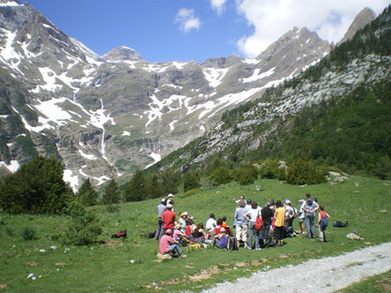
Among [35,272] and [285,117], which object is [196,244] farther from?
[285,117]

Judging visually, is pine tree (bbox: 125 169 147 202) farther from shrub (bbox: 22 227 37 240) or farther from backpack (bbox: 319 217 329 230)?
backpack (bbox: 319 217 329 230)

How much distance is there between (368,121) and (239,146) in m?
64.2

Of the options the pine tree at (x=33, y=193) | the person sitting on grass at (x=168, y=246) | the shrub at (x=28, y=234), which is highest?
the pine tree at (x=33, y=193)

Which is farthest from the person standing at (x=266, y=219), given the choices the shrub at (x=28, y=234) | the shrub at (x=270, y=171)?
the shrub at (x=270, y=171)

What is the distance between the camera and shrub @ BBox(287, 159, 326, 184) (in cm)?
3756

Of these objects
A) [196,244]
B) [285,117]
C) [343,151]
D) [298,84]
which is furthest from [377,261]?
[298,84]

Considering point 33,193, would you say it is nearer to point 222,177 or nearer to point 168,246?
point 168,246

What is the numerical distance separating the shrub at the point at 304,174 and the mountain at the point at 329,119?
27.7 metres

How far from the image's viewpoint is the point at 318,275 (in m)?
9.88

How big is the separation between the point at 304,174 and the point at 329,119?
7181 centimetres

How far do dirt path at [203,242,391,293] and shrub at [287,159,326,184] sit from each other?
25.7m

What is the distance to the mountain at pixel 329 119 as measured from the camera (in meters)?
77.4

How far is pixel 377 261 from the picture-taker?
37.8ft

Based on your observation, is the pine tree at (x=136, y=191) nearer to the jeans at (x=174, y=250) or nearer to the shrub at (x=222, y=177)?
the shrub at (x=222, y=177)
